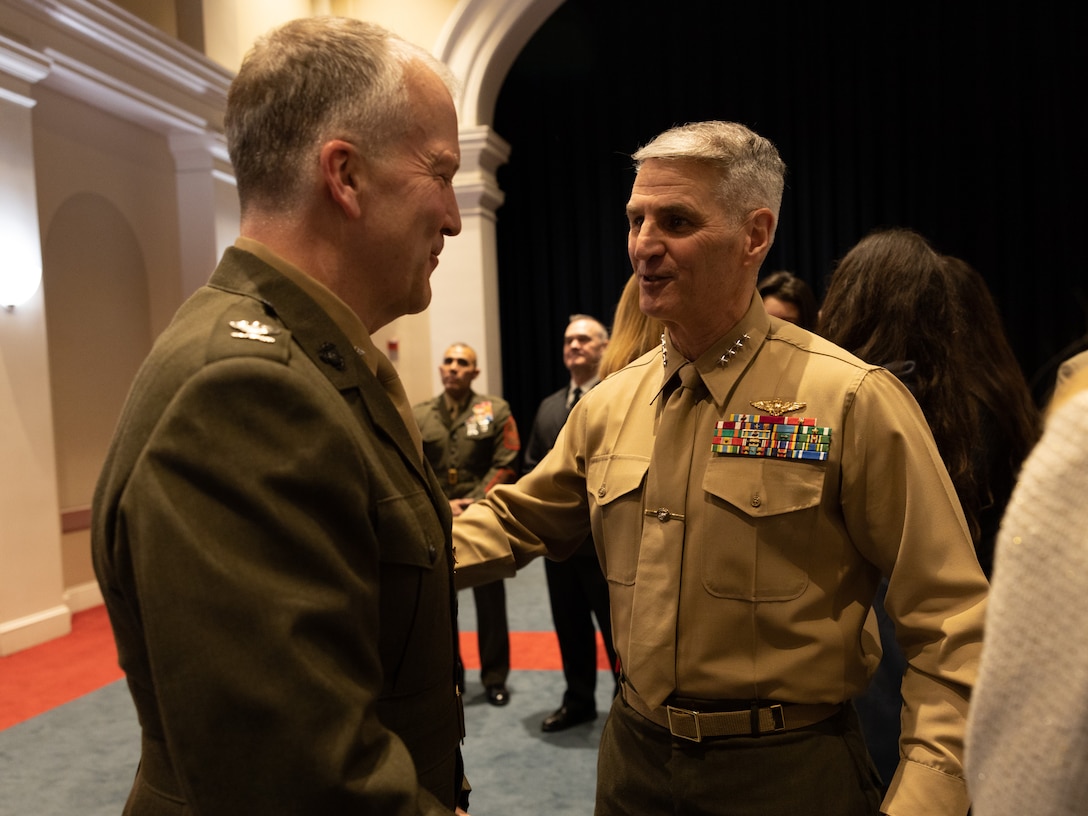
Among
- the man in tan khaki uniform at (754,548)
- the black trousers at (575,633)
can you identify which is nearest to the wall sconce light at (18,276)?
the black trousers at (575,633)

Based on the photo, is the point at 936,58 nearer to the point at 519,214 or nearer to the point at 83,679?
the point at 519,214

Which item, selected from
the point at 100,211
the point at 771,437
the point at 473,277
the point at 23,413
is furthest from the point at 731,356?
the point at 473,277

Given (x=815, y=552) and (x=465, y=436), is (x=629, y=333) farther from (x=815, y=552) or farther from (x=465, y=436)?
(x=465, y=436)

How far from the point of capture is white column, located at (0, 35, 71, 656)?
4922mm

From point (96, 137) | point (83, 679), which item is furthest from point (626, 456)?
point (96, 137)

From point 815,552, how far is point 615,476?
0.34 meters

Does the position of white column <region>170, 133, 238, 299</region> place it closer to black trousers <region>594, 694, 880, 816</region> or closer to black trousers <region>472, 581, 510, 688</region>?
black trousers <region>472, 581, 510, 688</region>

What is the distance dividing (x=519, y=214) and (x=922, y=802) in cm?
872

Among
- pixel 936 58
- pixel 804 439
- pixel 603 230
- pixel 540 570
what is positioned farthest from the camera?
pixel 603 230

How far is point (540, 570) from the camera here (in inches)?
288

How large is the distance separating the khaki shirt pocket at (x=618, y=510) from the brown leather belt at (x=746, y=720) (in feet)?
0.75

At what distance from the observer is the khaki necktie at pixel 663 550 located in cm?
144

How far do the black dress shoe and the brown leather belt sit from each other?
97.3 inches

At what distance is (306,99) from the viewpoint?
101cm
